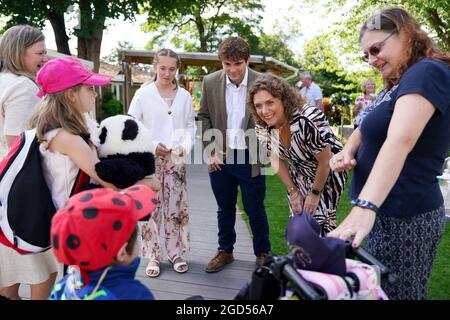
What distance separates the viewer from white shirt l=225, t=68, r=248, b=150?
3732mm

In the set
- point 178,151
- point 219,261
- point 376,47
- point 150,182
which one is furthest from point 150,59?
point 376,47

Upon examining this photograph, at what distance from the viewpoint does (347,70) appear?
22.2m

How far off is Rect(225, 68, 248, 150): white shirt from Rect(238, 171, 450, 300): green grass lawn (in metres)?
1.27

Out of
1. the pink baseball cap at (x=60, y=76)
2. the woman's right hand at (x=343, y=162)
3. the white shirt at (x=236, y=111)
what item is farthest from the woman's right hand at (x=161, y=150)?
the woman's right hand at (x=343, y=162)

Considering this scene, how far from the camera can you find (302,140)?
279 cm

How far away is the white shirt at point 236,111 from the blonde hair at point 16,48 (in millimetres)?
1657

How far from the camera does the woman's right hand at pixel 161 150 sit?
366 cm

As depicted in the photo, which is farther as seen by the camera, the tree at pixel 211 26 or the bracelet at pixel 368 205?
the tree at pixel 211 26

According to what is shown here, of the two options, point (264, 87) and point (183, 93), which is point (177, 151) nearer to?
point (183, 93)

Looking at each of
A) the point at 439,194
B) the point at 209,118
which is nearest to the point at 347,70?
the point at 209,118

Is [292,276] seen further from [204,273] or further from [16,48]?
[204,273]

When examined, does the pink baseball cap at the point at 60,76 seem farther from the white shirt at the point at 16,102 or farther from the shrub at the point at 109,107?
the shrub at the point at 109,107

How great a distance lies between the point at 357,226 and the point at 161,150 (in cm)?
244

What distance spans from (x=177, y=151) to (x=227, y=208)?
701mm
